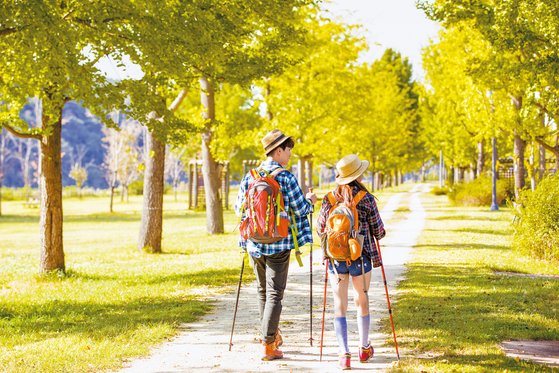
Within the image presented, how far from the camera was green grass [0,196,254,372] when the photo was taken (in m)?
7.30

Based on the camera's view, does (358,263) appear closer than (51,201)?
Yes

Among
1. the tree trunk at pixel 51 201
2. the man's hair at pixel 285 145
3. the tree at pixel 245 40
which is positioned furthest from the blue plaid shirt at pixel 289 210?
the tree trunk at pixel 51 201

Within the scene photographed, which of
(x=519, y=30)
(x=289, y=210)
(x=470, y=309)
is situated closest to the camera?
(x=289, y=210)

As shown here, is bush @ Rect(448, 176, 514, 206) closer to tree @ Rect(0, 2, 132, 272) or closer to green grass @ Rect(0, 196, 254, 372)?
green grass @ Rect(0, 196, 254, 372)

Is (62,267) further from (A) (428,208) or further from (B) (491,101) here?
(A) (428,208)

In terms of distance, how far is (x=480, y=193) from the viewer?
37.5 metres

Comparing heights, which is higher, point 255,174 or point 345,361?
point 255,174

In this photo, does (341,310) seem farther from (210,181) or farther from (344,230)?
(210,181)

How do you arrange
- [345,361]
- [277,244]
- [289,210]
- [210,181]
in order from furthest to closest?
[210,181] → [289,210] → [277,244] → [345,361]

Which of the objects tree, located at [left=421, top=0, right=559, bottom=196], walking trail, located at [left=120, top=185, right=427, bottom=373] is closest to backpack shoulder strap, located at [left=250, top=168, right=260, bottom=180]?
walking trail, located at [left=120, top=185, right=427, bottom=373]

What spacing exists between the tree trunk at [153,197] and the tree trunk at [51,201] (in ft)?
14.8

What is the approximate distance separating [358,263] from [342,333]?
65cm

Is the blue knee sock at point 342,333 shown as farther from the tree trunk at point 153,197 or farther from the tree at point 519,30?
the tree trunk at point 153,197

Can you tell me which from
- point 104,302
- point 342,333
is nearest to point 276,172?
point 342,333
